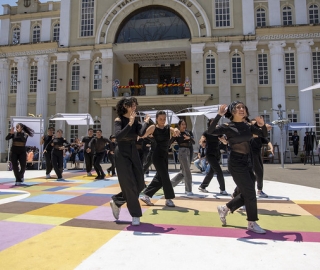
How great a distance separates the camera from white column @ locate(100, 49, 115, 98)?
76.7 feet

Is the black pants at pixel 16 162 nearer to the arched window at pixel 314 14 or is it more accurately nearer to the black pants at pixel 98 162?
the black pants at pixel 98 162

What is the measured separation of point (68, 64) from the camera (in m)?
24.5

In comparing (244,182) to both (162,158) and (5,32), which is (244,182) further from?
(5,32)

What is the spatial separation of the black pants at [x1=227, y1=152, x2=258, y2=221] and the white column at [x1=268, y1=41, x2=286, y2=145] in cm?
1901

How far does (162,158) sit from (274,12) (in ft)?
71.7

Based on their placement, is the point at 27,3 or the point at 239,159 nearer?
the point at 239,159

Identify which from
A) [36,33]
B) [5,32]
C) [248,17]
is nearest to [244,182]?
[248,17]

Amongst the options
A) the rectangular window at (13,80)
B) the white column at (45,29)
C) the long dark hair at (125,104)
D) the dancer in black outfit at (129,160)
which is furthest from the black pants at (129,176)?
the rectangular window at (13,80)

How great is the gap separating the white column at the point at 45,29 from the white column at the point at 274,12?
1927 centimetres

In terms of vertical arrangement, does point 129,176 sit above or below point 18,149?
below

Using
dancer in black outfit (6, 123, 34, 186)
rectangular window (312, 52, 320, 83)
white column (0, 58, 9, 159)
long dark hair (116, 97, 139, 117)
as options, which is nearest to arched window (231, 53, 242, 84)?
rectangular window (312, 52, 320, 83)

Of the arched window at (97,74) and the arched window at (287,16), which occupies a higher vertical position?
the arched window at (287,16)

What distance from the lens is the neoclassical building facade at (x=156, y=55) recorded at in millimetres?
21922

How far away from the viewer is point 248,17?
73.7 feet
